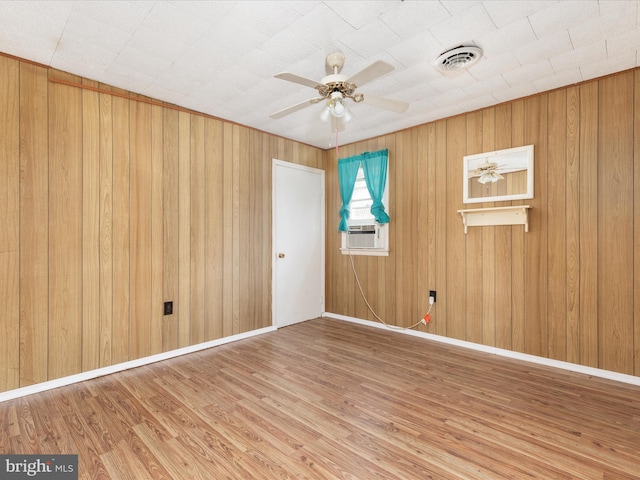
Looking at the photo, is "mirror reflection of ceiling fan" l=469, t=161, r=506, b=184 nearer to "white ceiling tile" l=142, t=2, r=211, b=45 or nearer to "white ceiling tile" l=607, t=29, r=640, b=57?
"white ceiling tile" l=607, t=29, r=640, b=57

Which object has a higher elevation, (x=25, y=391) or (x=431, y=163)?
(x=431, y=163)

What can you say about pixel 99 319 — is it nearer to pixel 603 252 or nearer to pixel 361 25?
pixel 361 25

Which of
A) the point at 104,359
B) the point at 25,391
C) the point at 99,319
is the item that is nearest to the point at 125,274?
the point at 99,319

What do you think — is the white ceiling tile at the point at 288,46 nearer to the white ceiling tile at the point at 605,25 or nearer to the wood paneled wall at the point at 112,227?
the wood paneled wall at the point at 112,227

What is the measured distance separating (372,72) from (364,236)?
263 cm

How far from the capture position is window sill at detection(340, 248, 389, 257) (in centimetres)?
427

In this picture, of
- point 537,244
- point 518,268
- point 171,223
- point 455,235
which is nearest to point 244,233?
point 171,223

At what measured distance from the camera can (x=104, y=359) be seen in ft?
9.34

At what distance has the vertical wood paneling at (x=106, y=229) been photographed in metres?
2.85

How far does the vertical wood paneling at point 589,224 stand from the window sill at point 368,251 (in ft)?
6.69

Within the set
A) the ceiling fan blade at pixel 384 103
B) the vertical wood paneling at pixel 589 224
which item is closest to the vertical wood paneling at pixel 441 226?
the vertical wood paneling at pixel 589 224

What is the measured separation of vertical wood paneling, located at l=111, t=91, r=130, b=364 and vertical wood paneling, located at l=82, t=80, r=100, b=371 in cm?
13

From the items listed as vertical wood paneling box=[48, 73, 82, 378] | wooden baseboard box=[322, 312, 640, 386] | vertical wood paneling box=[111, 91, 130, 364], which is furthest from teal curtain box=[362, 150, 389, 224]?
vertical wood paneling box=[48, 73, 82, 378]

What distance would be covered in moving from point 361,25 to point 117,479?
294 cm
